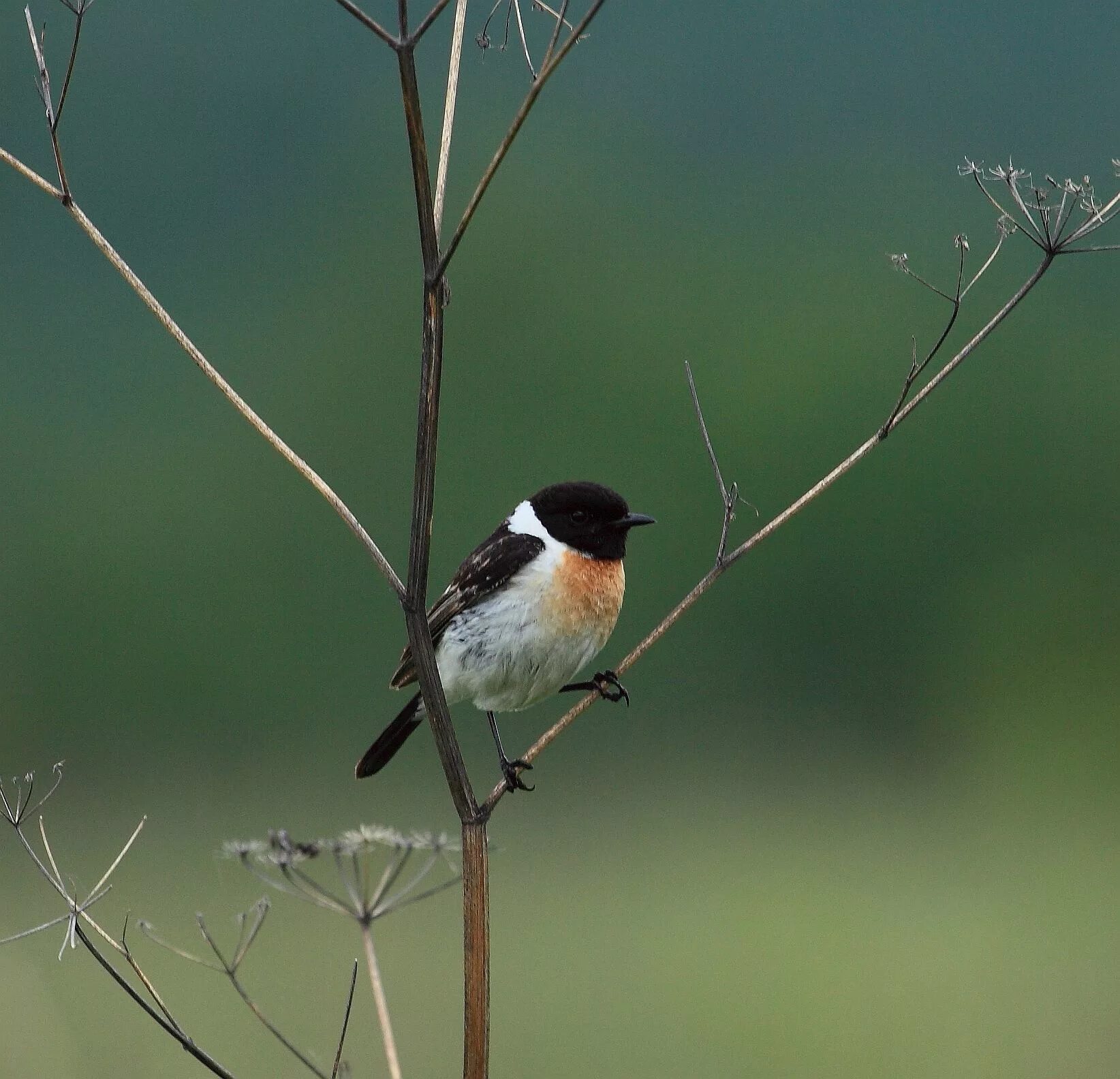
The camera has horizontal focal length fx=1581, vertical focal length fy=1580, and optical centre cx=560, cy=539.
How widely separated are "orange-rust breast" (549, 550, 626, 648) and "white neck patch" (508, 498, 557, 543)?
0.50 feet

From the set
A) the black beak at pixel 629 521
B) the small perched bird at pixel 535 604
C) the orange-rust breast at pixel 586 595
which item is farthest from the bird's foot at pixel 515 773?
the black beak at pixel 629 521

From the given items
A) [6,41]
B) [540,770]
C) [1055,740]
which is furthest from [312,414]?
[6,41]

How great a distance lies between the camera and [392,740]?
530 centimetres

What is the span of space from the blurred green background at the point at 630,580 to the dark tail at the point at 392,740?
4.21 ft

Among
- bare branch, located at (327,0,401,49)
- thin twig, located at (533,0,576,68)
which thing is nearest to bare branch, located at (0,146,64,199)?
bare branch, located at (327,0,401,49)

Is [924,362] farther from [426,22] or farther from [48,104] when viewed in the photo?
[48,104]

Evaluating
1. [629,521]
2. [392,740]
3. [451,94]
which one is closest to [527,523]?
[629,521]

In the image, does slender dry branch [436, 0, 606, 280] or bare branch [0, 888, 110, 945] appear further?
bare branch [0, 888, 110, 945]

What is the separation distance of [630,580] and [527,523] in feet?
49.4

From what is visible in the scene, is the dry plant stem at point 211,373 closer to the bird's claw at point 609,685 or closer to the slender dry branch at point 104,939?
the slender dry branch at point 104,939

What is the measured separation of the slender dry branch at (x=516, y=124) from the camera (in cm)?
198

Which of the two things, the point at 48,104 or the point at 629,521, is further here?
the point at 629,521

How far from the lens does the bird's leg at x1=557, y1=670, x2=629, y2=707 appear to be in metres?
3.59

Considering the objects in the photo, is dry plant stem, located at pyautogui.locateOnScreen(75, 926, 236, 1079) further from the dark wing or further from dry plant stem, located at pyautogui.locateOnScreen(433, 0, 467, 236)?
the dark wing
